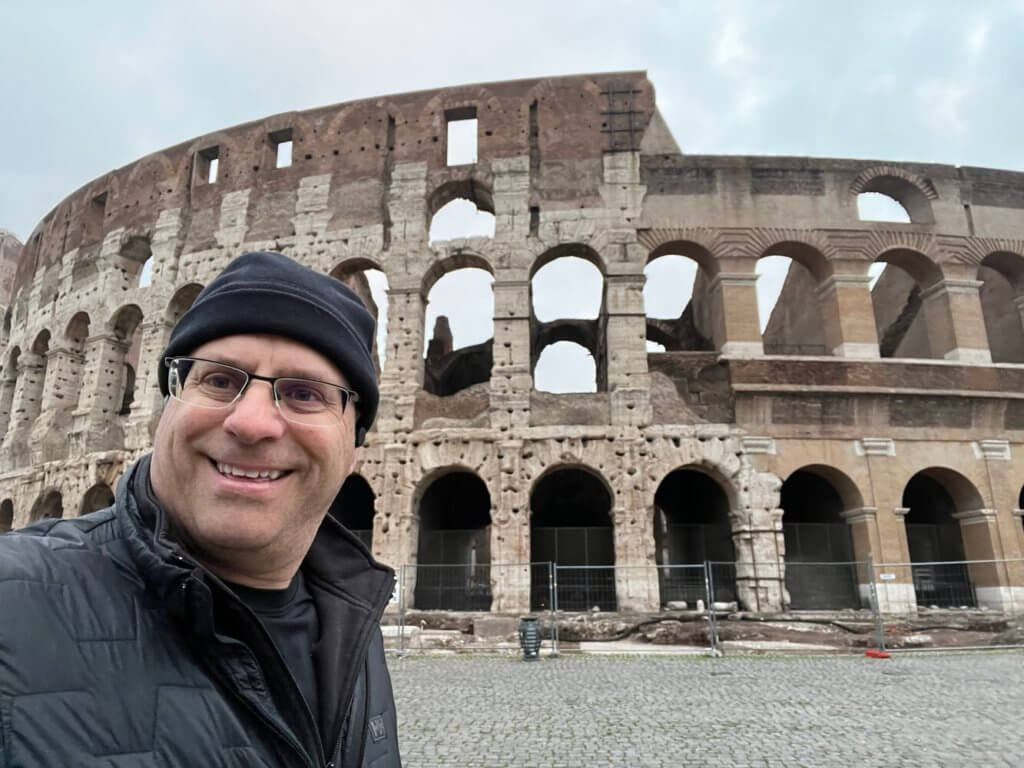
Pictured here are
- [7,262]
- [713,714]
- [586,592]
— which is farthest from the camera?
[7,262]

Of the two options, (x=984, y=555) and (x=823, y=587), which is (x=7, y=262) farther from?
(x=984, y=555)

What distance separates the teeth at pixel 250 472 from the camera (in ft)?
3.79

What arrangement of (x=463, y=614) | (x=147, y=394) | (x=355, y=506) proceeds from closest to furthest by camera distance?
(x=463, y=614) → (x=147, y=394) → (x=355, y=506)

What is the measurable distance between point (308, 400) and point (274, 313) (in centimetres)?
19

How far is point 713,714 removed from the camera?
18.5 feet

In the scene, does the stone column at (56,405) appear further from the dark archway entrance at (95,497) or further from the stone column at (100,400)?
the dark archway entrance at (95,497)

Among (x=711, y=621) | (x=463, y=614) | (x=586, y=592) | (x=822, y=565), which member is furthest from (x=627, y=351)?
(x=463, y=614)

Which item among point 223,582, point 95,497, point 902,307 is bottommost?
point 223,582

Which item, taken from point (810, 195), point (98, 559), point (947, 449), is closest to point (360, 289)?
point (810, 195)

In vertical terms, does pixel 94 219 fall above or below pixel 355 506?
above

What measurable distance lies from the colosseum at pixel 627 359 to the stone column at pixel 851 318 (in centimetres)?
5

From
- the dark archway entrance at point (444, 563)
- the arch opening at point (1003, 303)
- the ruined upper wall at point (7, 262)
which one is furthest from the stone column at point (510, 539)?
the ruined upper wall at point (7, 262)

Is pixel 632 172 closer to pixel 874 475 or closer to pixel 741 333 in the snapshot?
pixel 741 333

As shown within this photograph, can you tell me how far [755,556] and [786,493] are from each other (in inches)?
182
